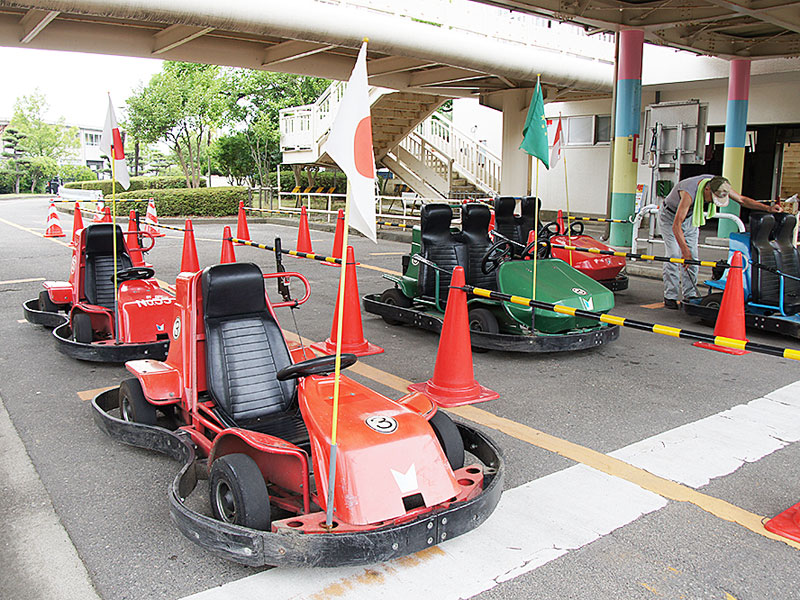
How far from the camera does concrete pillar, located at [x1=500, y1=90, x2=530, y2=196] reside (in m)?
20.7

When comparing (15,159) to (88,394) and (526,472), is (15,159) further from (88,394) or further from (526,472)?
(526,472)

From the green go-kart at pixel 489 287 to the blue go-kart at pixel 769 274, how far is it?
184 cm

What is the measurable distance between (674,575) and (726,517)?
29.0 inches

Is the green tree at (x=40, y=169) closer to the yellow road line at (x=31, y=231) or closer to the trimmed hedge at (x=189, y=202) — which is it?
the yellow road line at (x=31, y=231)

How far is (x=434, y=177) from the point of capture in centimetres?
2341

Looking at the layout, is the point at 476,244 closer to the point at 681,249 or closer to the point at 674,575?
the point at 681,249

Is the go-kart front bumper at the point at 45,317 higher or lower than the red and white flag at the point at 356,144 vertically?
lower

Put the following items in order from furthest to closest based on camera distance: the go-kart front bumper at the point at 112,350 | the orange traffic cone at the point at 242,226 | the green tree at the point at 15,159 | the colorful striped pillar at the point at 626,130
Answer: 1. the green tree at the point at 15,159
2. the orange traffic cone at the point at 242,226
3. the colorful striped pillar at the point at 626,130
4. the go-kart front bumper at the point at 112,350

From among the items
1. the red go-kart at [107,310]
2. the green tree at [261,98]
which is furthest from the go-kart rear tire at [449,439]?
the green tree at [261,98]

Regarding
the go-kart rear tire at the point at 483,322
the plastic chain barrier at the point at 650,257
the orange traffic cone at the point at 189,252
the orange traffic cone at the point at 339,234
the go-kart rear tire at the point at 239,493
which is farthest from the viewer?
the orange traffic cone at the point at 339,234

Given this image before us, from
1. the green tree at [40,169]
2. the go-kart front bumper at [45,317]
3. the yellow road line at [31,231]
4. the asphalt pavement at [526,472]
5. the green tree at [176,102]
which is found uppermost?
the green tree at [176,102]

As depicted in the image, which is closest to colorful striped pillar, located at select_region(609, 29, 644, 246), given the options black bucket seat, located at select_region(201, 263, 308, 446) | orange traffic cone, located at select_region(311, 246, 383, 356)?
orange traffic cone, located at select_region(311, 246, 383, 356)

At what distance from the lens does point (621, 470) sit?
4.32 metres

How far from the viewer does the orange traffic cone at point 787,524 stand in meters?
3.54
